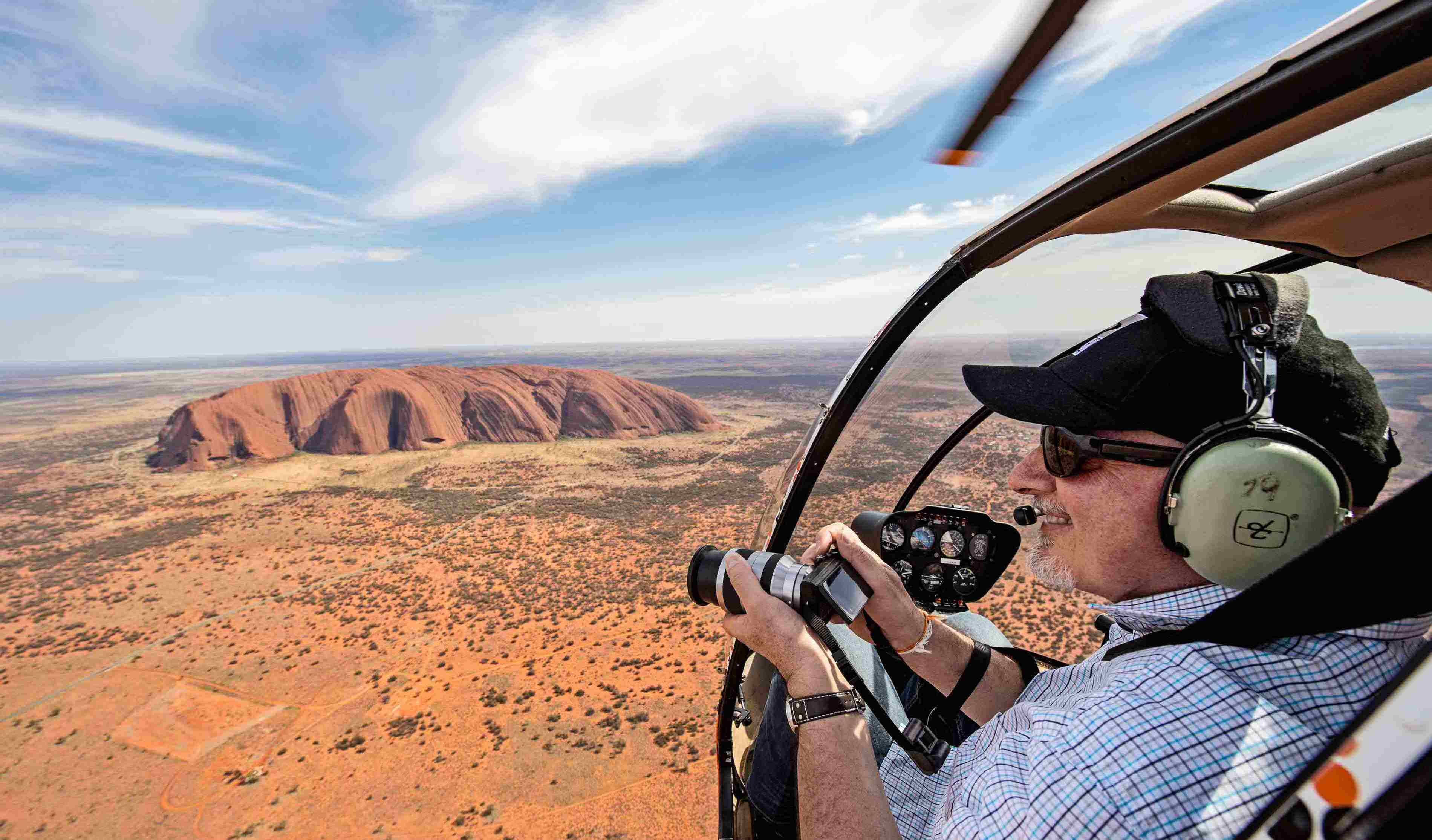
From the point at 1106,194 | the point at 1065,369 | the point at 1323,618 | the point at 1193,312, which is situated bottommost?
the point at 1323,618

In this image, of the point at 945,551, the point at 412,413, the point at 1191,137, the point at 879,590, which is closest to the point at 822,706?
the point at 879,590

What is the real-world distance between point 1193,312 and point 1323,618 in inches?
26.2

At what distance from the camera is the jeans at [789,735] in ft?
7.16

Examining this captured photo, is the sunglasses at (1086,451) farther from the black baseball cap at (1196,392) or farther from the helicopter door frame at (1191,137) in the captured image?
the helicopter door frame at (1191,137)

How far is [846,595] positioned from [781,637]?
0.25 meters

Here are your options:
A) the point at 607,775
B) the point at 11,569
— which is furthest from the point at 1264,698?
the point at 11,569

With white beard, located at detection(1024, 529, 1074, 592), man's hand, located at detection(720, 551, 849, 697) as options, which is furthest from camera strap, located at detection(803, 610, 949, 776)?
white beard, located at detection(1024, 529, 1074, 592)

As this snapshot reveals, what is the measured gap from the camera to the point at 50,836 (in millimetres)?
9492

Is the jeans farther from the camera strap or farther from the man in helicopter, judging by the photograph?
the camera strap

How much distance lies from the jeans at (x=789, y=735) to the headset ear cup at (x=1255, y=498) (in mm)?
1160

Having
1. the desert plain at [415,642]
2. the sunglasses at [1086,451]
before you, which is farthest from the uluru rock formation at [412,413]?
the sunglasses at [1086,451]

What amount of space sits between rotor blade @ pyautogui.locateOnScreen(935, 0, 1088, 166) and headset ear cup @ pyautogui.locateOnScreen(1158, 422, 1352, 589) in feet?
2.83

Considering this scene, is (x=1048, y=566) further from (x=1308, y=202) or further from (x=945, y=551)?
(x=1308, y=202)

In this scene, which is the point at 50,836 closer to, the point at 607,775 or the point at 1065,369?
the point at 607,775
